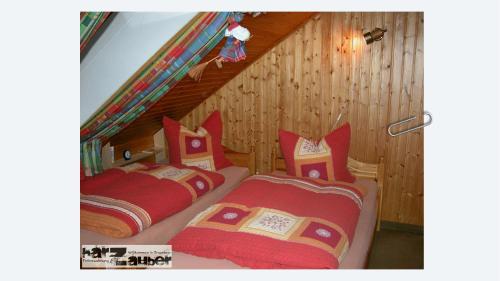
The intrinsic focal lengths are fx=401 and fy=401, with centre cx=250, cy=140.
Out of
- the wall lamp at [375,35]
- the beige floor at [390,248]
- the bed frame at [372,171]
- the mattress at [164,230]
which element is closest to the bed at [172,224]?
the mattress at [164,230]

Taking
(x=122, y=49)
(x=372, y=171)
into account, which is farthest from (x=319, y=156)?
(x=122, y=49)

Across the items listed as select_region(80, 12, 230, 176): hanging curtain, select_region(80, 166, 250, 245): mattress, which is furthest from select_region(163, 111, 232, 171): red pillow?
select_region(80, 12, 230, 176): hanging curtain

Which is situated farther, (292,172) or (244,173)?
(244,173)

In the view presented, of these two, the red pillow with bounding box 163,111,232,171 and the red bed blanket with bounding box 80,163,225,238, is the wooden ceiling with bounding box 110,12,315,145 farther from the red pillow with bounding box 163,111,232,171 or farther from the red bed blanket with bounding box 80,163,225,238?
the red bed blanket with bounding box 80,163,225,238

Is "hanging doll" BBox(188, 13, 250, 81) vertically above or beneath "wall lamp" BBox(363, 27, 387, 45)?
beneath

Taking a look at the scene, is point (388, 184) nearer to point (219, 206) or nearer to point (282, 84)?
point (282, 84)

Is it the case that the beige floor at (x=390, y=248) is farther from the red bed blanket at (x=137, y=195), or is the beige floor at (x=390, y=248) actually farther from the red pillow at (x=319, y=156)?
the red bed blanket at (x=137, y=195)

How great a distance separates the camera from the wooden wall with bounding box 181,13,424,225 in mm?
3002

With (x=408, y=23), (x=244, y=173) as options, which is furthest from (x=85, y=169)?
(x=408, y=23)

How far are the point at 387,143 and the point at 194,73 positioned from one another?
1.65m

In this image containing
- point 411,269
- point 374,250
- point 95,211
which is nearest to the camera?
point 411,269

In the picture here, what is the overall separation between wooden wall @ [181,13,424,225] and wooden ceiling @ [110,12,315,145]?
16 centimetres
